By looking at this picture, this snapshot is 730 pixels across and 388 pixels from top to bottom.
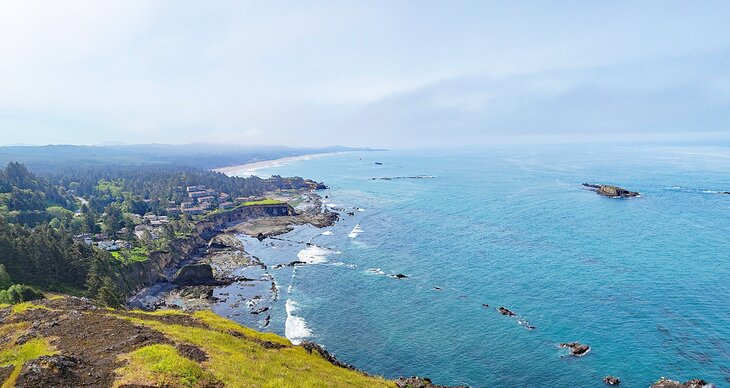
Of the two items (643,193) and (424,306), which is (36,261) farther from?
(643,193)

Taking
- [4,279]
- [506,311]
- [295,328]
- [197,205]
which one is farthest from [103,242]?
[506,311]

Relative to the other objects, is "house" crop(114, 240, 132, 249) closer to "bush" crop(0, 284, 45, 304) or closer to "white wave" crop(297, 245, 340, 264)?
"white wave" crop(297, 245, 340, 264)

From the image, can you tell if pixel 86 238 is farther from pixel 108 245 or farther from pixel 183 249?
pixel 183 249

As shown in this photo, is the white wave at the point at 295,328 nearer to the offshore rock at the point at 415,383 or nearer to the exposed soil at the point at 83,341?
the offshore rock at the point at 415,383

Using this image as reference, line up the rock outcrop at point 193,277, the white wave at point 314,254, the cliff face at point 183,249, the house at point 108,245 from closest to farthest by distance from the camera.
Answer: the cliff face at point 183,249, the rock outcrop at point 193,277, the house at point 108,245, the white wave at point 314,254

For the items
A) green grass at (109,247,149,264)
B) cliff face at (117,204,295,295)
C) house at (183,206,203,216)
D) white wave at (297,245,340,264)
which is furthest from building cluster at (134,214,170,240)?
white wave at (297,245,340,264)

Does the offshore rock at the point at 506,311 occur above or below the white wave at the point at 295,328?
above

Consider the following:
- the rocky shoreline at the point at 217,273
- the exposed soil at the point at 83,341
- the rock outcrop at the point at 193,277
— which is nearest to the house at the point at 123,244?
the rocky shoreline at the point at 217,273
